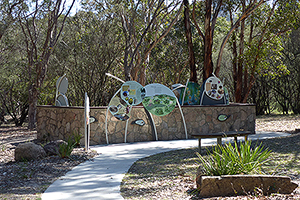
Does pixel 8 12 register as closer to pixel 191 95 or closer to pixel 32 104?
pixel 32 104

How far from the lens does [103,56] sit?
1748cm

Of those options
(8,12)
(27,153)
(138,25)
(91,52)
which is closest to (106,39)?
(91,52)

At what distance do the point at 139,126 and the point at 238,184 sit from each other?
7.21 m

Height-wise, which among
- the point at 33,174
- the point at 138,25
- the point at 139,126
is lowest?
the point at 33,174

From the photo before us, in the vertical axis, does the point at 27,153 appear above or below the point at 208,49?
below

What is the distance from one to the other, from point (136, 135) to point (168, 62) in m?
17.4

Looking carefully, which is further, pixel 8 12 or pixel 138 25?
pixel 138 25

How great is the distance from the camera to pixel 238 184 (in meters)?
4.84

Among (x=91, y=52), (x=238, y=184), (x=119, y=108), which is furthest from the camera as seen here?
(x=91, y=52)

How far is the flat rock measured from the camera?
477 cm

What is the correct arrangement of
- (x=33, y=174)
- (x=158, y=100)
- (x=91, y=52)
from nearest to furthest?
(x=33, y=174) → (x=158, y=100) → (x=91, y=52)

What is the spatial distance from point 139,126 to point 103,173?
16.3 feet

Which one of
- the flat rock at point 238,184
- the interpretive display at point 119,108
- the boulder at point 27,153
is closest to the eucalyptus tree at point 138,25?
the interpretive display at point 119,108

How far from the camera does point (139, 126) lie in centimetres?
1184
